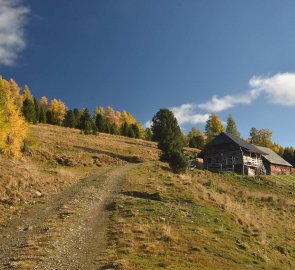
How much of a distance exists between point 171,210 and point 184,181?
13.8m

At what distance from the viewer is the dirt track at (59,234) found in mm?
16625

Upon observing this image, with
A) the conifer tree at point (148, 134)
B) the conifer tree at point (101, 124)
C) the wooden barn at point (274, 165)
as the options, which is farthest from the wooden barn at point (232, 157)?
the conifer tree at point (148, 134)

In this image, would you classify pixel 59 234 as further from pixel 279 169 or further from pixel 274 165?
pixel 279 169

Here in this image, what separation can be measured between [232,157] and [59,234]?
48661 millimetres

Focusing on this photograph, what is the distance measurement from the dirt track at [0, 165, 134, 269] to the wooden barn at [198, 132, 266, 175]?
3721 cm

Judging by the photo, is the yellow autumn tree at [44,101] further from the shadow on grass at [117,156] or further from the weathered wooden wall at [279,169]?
the weathered wooden wall at [279,169]

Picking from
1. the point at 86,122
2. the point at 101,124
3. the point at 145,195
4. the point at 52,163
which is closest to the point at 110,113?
the point at 101,124

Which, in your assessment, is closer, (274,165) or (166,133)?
(166,133)

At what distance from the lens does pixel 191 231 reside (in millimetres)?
22578

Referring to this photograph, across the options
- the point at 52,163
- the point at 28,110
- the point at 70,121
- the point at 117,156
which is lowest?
the point at 52,163

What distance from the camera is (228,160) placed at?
6544 cm

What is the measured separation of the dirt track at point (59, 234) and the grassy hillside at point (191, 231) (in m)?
0.95

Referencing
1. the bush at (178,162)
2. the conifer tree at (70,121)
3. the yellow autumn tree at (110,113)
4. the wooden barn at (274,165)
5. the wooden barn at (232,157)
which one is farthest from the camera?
the yellow autumn tree at (110,113)

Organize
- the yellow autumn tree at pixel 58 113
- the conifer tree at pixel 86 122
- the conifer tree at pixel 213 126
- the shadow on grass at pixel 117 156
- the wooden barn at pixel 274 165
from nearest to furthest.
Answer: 1. the shadow on grass at pixel 117 156
2. the wooden barn at pixel 274 165
3. the conifer tree at pixel 86 122
4. the yellow autumn tree at pixel 58 113
5. the conifer tree at pixel 213 126
